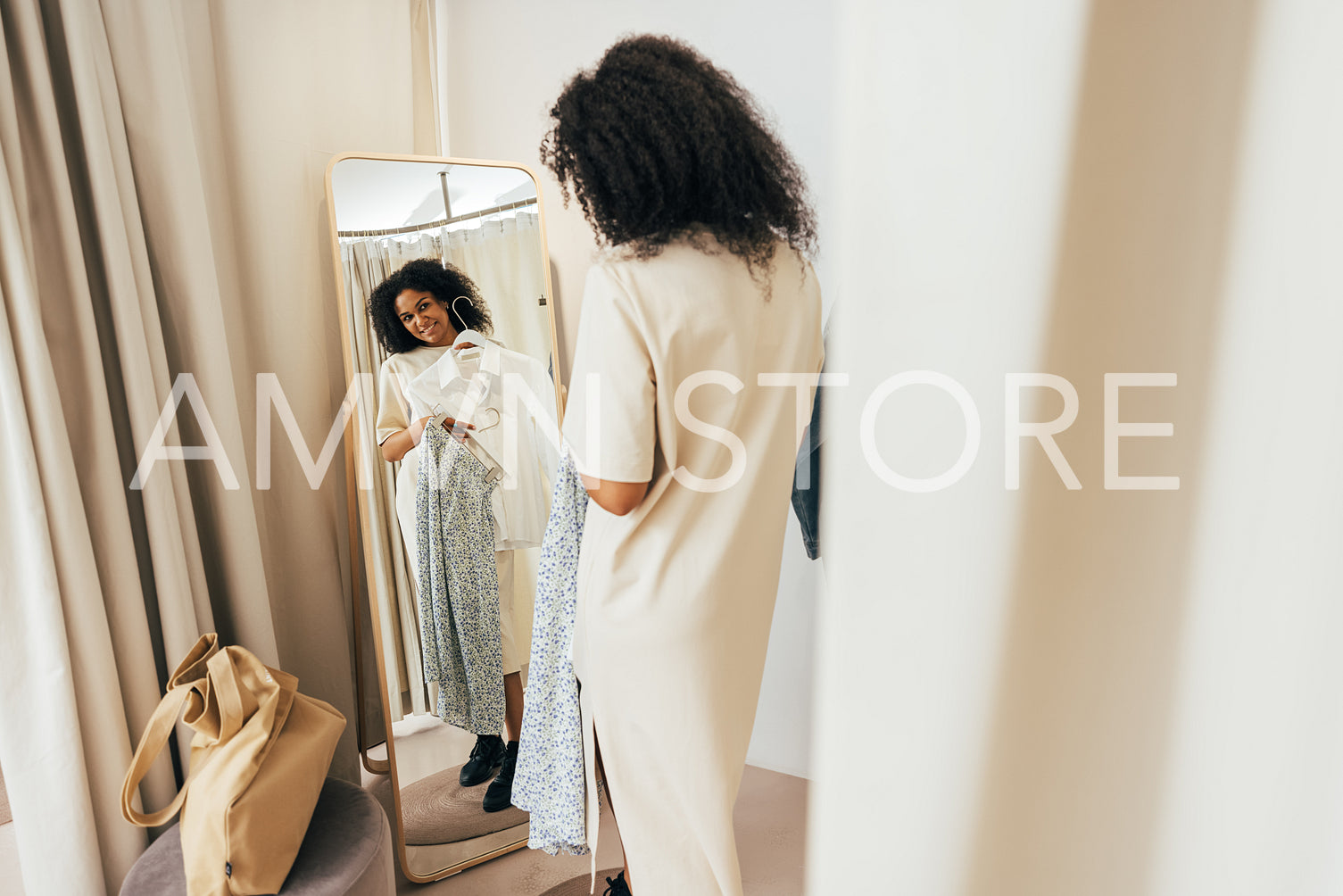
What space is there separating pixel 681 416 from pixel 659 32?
1020 millimetres

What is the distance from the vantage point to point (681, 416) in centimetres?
101

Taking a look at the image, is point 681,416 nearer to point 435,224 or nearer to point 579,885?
point 435,224

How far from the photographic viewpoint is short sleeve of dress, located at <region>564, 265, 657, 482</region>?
99 centimetres

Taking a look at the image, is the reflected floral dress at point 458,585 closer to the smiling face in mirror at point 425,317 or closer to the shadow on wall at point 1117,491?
the smiling face in mirror at point 425,317

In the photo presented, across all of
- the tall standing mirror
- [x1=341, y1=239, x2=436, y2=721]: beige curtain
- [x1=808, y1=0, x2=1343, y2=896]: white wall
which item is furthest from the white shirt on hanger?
[x1=808, y1=0, x2=1343, y2=896]: white wall

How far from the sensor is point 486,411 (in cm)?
155

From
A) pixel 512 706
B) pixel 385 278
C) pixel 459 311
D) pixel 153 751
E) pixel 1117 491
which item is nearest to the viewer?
pixel 1117 491

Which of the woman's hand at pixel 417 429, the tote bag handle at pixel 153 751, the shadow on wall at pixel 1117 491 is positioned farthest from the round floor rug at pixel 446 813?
the shadow on wall at pixel 1117 491

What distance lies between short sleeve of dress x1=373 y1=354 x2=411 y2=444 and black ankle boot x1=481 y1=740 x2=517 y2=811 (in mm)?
798

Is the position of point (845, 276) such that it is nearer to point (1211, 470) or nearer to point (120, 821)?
point (1211, 470)

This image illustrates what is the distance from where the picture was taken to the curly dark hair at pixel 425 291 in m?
1.41

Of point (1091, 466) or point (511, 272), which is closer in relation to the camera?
point (1091, 466)

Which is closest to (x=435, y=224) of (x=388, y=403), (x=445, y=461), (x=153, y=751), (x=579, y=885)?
(x=388, y=403)

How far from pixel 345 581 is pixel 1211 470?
1.67m
